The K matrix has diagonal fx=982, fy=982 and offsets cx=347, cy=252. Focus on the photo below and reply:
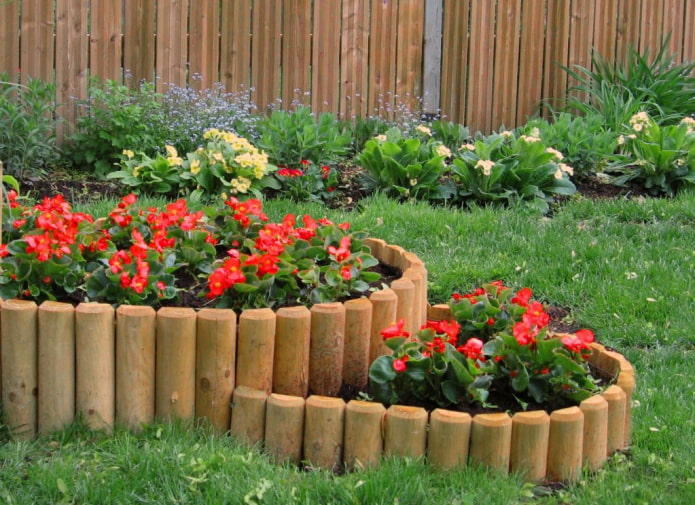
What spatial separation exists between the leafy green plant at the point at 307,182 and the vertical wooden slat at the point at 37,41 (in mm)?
2249

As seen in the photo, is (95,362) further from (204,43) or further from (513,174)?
(204,43)

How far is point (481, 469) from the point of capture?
3305 millimetres

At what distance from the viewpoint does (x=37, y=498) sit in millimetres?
2971

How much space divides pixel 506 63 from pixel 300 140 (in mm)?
3384

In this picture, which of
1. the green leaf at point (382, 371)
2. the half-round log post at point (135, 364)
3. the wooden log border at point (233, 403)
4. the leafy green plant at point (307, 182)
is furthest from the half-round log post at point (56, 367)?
the leafy green plant at point (307, 182)

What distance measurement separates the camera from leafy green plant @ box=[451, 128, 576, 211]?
684cm

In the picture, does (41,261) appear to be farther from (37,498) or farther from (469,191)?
(469,191)

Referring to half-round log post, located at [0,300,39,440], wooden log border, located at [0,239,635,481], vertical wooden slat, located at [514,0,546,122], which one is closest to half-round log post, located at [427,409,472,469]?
wooden log border, located at [0,239,635,481]

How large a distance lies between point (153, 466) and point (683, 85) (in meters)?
8.29

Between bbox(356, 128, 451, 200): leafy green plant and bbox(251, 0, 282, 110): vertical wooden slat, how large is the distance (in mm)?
1904

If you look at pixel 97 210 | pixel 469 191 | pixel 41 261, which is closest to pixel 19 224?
pixel 41 261

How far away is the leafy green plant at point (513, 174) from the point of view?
22.4ft

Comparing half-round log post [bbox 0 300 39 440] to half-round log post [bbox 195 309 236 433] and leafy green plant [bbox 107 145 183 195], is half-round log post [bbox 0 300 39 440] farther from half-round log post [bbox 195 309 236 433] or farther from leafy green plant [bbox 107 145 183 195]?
leafy green plant [bbox 107 145 183 195]

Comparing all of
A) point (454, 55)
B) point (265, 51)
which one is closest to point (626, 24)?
point (454, 55)
